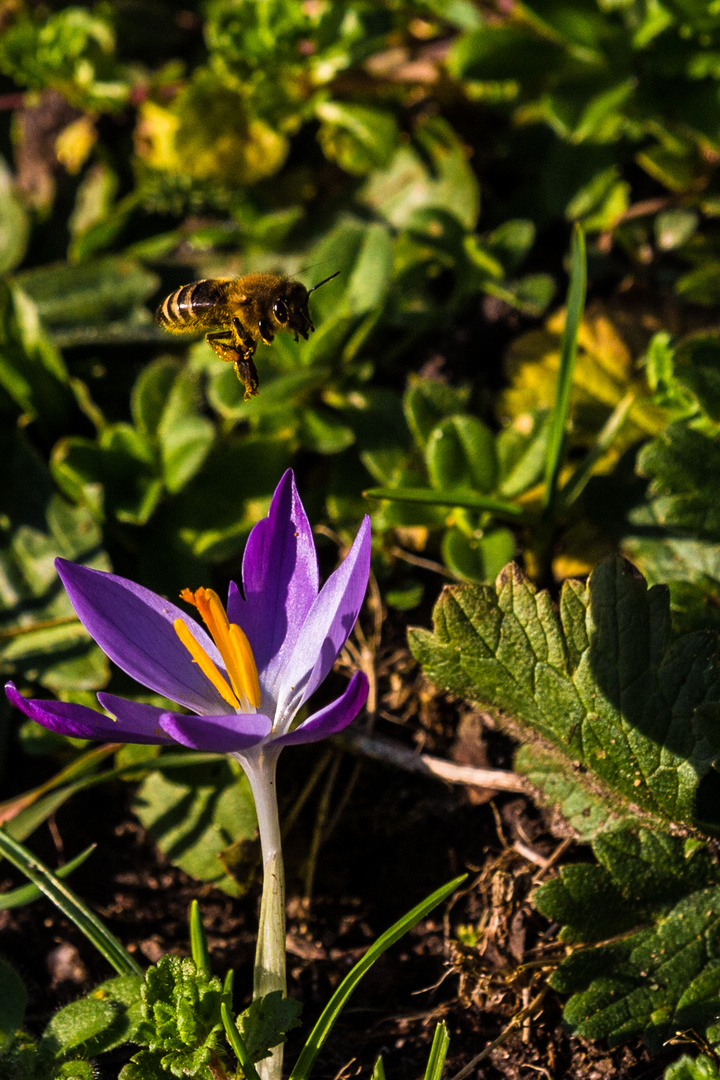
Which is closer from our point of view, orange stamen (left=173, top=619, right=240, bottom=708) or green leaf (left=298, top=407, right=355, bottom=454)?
orange stamen (left=173, top=619, right=240, bottom=708)

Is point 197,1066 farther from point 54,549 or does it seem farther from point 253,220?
point 253,220

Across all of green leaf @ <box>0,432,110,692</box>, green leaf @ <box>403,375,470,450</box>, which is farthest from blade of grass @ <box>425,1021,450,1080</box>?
green leaf @ <box>403,375,470,450</box>

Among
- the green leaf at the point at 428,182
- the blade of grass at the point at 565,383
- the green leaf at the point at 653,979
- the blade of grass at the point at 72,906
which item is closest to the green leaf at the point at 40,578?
the blade of grass at the point at 72,906

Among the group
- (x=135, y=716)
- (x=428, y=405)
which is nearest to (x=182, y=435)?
(x=428, y=405)

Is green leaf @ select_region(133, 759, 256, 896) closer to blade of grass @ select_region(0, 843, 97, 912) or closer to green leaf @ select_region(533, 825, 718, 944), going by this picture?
blade of grass @ select_region(0, 843, 97, 912)

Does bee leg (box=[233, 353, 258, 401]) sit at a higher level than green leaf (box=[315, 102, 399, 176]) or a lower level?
higher

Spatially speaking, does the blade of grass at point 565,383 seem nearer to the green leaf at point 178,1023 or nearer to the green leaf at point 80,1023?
the green leaf at point 178,1023
